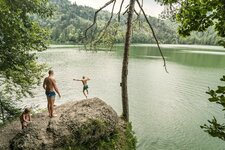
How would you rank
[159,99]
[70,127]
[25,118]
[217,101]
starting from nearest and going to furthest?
[217,101]
[70,127]
[25,118]
[159,99]

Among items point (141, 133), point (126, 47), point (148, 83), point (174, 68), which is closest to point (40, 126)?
point (126, 47)

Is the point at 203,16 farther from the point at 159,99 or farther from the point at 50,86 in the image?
the point at 159,99

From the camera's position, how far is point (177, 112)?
99.5 ft

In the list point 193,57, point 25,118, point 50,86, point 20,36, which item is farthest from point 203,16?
point 193,57

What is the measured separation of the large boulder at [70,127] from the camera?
433 inches

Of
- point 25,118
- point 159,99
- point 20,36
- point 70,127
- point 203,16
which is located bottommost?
point 159,99

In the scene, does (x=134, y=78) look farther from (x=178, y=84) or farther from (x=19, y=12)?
(x=19, y=12)

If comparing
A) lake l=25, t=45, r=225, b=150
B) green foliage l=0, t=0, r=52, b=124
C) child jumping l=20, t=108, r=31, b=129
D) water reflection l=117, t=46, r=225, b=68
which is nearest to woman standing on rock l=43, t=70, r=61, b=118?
child jumping l=20, t=108, r=31, b=129

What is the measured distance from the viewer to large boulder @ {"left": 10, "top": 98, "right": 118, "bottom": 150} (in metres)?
11.0

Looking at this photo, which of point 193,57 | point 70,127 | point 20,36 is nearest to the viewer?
point 70,127

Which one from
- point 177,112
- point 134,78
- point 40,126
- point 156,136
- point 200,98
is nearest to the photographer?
point 40,126

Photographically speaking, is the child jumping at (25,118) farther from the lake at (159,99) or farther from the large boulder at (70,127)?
the lake at (159,99)

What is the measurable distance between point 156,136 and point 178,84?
2374 centimetres

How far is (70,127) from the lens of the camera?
1201 centimetres
